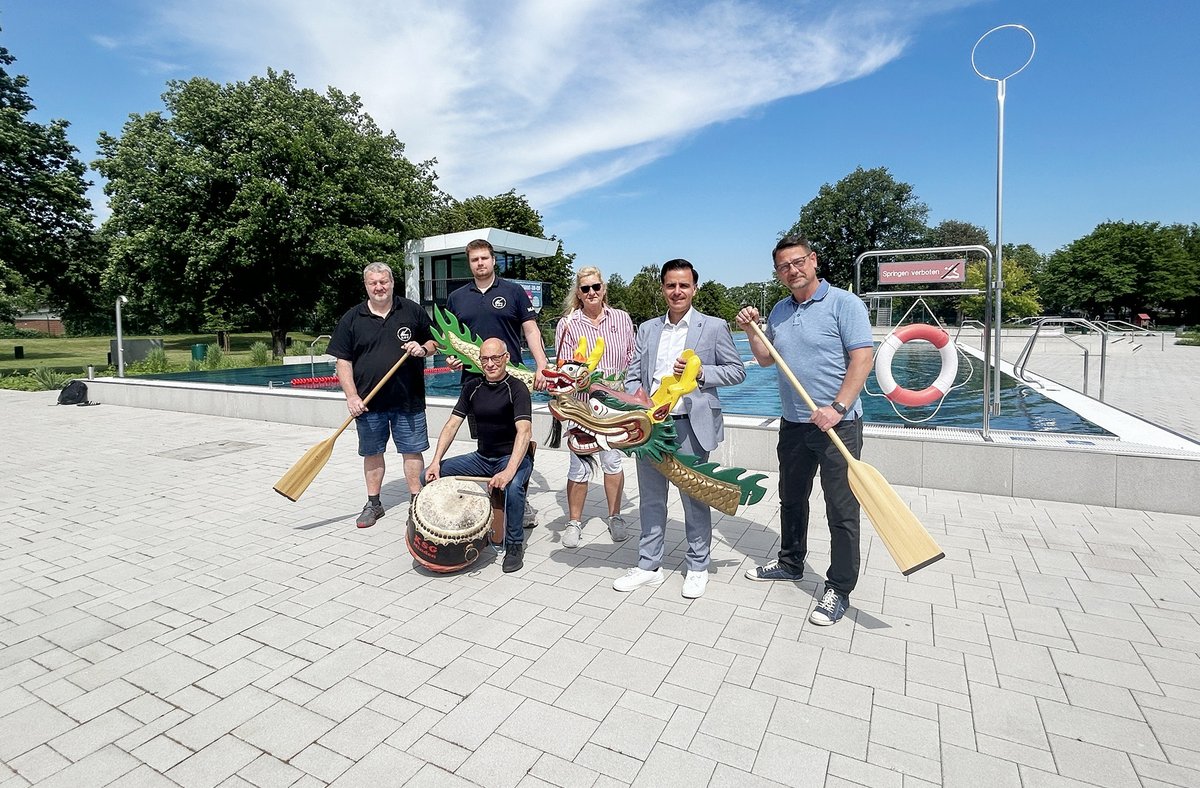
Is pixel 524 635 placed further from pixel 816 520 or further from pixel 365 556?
pixel 816 520

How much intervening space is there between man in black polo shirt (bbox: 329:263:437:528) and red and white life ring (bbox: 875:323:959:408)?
389cm

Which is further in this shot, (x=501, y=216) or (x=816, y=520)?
(x=501, y=216)

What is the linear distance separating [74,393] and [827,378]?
15417 mm

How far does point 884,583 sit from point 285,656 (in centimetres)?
347

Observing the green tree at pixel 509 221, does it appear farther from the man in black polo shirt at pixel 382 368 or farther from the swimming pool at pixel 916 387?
the man in black polo shirt at pixel 382 368

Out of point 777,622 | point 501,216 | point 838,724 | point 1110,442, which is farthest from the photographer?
point 501,216

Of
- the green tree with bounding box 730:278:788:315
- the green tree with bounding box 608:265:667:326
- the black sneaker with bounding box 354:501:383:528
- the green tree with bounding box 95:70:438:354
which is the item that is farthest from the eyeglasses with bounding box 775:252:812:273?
the green tree with bounding box 730:278:788:315

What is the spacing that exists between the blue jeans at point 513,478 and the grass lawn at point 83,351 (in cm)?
1999

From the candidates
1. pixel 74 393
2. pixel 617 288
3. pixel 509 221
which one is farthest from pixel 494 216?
pixel 74 393

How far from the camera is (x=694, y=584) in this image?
375cm

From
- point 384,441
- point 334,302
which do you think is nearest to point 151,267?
point 334,302

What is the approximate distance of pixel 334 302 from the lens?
25.9m

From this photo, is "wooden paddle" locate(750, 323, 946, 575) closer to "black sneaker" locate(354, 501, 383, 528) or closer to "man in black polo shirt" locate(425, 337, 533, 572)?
"man in black polo shirt" locate(425, 337, 533, 572)

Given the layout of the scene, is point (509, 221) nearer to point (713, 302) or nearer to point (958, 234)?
point (713, 302)
